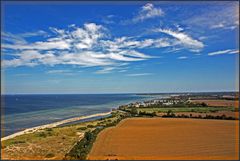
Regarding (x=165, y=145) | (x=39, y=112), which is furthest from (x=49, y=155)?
(x=39, y=112)

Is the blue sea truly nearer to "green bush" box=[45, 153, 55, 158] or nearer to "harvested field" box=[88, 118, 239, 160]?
"green bush" box=[45, 153, 55, 158]

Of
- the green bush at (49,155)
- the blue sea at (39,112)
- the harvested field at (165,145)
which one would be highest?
the blue sea at (39,112)

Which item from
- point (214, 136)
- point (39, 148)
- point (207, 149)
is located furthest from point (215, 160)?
point (39, 148)

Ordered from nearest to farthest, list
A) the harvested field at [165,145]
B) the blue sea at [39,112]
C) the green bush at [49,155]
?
the harvested field at [165,145] → the green bush at [49,155] → the blue sea at [39,112]

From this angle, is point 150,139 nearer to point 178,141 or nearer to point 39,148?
point 178,141

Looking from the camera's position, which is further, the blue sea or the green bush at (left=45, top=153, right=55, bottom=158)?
the blue sea

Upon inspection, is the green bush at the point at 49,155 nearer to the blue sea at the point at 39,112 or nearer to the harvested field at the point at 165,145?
the harvested field at the point at 165,145

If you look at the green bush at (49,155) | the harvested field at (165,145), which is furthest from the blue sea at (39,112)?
the harvested field at (165,145)

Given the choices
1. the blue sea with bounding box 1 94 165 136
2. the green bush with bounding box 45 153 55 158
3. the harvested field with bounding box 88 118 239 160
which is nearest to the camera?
the harvested field with bounding box 88 118 239 160

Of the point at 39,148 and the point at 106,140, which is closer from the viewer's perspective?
the point at 39,148

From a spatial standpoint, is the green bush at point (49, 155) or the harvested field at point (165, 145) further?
the green bush at point (49, 155)

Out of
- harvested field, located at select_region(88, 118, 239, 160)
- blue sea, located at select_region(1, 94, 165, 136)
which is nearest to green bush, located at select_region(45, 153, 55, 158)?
harvested field, located at select_region(88, 118, 239, 160)
